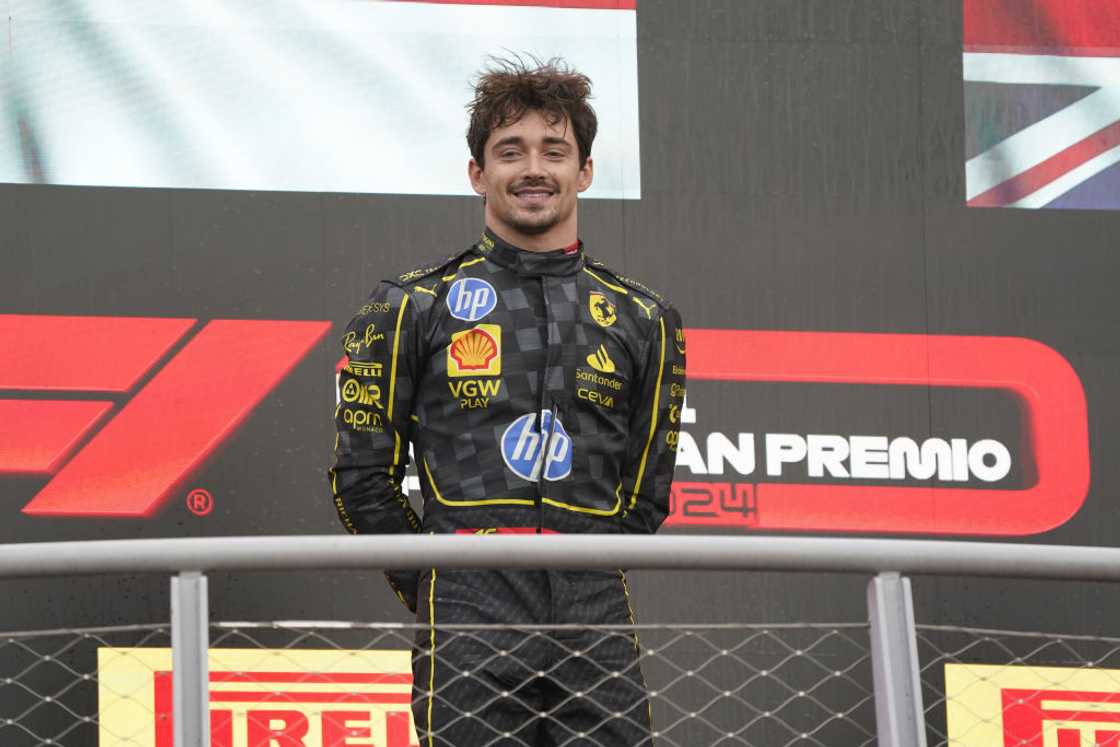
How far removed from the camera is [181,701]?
1.97m

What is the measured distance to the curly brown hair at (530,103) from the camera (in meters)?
2.38

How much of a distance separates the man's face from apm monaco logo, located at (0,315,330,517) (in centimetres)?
128

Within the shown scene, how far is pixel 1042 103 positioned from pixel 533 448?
2089 mm

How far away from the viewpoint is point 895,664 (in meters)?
2.06

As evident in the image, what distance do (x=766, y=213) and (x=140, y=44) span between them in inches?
53.4

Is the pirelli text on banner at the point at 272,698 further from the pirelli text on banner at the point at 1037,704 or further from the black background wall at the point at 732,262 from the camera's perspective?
the pirelli text on banner at the point at 1037,704

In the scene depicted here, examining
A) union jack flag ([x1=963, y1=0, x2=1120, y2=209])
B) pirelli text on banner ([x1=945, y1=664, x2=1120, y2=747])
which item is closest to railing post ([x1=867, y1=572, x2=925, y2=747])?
pirelli text on banner ([x1=945, y1=664, x2=1120, y2=747])

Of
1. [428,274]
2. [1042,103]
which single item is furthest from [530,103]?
[1042,103]

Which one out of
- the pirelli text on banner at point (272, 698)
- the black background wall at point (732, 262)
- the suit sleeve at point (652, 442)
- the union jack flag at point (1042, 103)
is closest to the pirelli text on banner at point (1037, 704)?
the black background wall at point (732, 262)

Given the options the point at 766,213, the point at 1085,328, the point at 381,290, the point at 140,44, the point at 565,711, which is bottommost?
the point at 565,711

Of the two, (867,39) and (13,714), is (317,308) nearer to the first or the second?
(13,714)

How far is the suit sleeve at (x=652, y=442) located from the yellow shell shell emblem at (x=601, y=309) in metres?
0.06

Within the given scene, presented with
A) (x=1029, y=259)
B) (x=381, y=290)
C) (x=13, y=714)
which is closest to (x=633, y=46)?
(x=1029, y=259)

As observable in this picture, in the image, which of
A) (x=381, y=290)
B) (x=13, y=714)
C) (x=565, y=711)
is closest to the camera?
(x=565, y=711)
